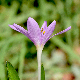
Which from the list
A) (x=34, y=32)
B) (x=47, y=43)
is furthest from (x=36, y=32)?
(x=47, y=43)


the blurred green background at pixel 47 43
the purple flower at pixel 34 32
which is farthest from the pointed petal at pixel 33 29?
the blurred green background at pixel 47 43

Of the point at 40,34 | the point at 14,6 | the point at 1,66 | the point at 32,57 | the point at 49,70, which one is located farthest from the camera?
the point at 14,6

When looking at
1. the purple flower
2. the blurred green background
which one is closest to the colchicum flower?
the purple flower

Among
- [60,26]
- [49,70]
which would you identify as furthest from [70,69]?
[60,26]

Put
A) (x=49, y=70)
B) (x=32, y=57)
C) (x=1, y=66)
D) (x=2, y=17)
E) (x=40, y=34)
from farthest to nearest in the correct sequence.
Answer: (x=2, y=17) < (x=32, y=57) < (x=49, y=70) < (x=1, y=66) < (x=40, y=34)

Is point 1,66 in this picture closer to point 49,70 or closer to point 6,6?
point 49,70

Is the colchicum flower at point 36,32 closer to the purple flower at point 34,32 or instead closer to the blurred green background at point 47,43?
the purple flower at point 34,32
